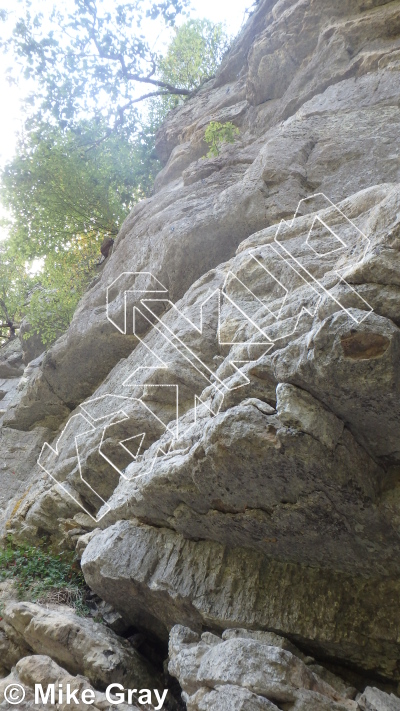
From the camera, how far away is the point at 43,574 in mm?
6516

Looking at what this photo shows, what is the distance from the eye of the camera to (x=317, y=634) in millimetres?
3754

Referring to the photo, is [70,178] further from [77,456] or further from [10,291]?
[77,456]

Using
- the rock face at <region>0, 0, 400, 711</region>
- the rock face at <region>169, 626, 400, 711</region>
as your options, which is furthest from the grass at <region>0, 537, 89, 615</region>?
the rock face at <region>169, 626, 400, 711</region>

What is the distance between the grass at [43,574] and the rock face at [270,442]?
334 mm

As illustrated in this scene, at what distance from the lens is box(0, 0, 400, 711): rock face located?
3.29 metres

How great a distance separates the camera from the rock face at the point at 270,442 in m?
3.29

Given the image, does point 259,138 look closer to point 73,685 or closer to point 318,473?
point 318,473

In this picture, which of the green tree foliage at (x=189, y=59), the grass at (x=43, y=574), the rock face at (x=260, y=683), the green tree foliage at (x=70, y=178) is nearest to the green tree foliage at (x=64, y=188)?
the green tree foliage at (x=70, y=178)

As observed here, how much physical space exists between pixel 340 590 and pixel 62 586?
12.1ft

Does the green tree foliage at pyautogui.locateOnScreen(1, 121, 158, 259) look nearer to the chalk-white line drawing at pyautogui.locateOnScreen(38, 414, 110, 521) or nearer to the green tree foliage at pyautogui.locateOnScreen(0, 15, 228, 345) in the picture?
the green tree foliage at pyautogui.locateOnScreen(0, 15, 228, 345)

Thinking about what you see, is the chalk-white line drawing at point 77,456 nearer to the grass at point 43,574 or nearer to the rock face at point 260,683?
the grass at point 43,574

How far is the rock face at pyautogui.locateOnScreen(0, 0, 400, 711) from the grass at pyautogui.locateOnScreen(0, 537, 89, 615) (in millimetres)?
334

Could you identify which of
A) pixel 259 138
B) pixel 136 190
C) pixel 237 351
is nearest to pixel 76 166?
pixel 136 190
